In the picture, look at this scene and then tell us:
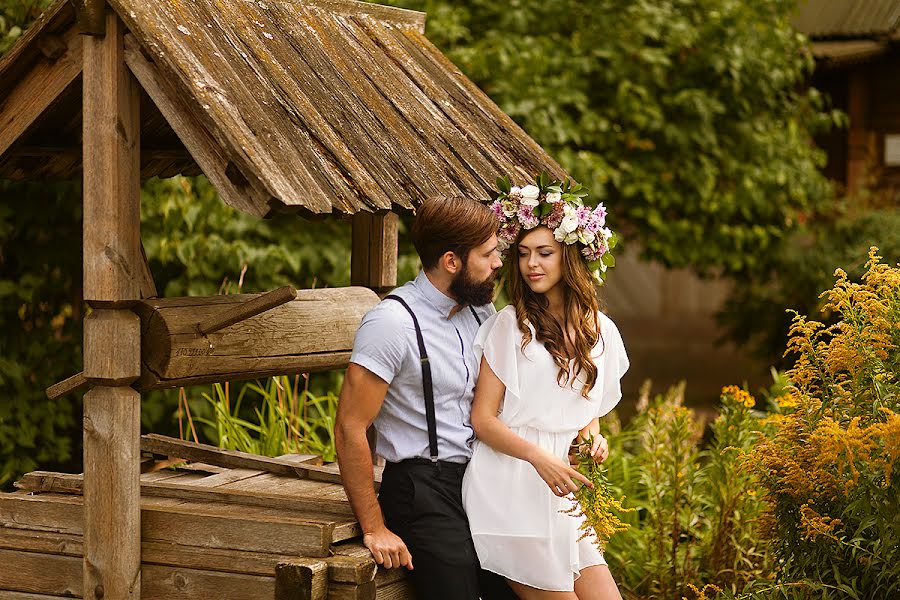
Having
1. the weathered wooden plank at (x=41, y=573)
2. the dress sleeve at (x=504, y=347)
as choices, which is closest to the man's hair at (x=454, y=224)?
the dress sleeve at (x=504, y=347)

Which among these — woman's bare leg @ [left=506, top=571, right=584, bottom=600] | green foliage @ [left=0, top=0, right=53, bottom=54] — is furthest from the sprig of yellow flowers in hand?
green foliage @ [left=0, top=0, right=53, bottom=54]

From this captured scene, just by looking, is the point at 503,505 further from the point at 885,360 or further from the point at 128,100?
the point at 128,100

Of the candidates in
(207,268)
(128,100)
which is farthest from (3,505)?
(207,268)

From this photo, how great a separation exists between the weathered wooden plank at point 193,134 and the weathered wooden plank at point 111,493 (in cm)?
72

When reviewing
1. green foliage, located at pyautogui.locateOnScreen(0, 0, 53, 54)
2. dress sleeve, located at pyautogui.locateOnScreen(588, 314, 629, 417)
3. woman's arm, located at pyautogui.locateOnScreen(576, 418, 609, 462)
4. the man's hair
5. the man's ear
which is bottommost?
woman's arm, located at pyautogui.locateOnScreen(576, 418, 609, 462)

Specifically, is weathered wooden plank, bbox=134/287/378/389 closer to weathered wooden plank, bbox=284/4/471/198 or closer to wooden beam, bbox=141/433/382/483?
wooden beam, bbox=141/433/382/483

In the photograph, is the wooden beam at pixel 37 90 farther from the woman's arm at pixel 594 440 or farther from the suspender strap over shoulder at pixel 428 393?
the woman's arm at pixel 594 440

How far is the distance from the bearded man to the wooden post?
0.67 meters

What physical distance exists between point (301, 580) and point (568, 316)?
109 centimetres

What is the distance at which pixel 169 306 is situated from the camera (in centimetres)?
366

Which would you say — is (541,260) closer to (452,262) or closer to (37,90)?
(452,262)

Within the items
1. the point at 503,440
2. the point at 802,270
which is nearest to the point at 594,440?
the point at 503,440

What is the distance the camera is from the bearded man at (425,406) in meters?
3.46

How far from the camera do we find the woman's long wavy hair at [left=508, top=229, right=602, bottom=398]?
3592mm
